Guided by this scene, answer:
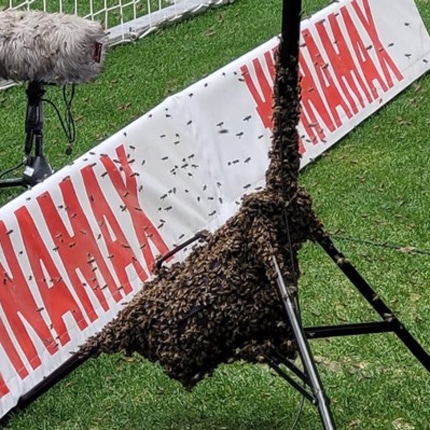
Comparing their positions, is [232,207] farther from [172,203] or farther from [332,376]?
[332,376]

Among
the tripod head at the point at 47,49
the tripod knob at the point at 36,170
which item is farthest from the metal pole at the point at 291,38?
the tripod knob at the point at 36,170

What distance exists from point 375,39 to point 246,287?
534 centimetres

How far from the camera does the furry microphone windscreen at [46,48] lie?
6664mm

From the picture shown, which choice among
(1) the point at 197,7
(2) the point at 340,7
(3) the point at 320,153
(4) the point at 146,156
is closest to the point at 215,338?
(4) the point at 146,156

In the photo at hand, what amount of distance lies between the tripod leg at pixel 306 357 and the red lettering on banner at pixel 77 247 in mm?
1638

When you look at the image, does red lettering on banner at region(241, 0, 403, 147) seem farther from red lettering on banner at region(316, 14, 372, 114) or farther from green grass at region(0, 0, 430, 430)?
green grass at region(0, 0, 430, 430)

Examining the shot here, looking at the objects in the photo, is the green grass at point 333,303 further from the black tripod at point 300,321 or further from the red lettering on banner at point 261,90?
the black tripod at point 300,321

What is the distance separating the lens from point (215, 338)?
381 centimetres

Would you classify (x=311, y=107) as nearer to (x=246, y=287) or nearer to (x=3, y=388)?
(x=3, y=388)

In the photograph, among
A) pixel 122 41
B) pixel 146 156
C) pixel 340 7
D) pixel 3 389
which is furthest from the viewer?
pixel 122 41

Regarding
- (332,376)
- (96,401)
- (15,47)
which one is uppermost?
(15,47)

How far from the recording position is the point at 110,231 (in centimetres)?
542

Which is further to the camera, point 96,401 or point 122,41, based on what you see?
point 122,41

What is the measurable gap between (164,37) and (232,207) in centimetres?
490
